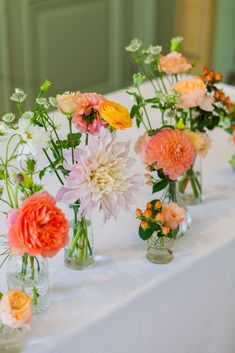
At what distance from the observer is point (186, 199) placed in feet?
4.75

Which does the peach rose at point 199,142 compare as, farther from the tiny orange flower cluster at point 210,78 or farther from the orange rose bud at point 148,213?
the orange rose bud at point 148,213

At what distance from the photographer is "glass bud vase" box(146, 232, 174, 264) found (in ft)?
3.99

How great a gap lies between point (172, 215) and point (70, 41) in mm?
2476

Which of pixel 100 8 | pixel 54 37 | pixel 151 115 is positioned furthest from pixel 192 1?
pixel 151 115

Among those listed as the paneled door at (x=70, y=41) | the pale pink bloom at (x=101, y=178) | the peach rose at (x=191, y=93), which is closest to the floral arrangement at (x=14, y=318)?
the pale pink bloom at (x=101, y=178)

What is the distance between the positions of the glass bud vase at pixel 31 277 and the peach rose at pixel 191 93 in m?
0.46

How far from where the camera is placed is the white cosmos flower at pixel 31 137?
39.4 inches

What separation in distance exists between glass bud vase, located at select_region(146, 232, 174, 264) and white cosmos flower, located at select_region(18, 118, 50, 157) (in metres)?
0.32

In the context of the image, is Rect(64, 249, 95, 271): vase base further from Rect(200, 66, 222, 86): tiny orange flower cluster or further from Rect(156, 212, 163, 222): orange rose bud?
Rect(200, 66, 222, 86): tiny orange flower cluster

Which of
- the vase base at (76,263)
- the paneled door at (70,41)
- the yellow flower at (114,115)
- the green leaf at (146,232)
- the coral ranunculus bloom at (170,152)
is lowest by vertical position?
the paneled door at (70,41)

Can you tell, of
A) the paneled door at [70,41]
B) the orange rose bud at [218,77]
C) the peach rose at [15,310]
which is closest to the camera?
the peach rose at [15,310]

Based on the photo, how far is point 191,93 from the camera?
1.31m

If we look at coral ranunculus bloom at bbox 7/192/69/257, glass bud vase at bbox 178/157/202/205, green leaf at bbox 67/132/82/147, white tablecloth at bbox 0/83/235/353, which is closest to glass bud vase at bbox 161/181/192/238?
white tablecloth at bbox 0/83/235/353

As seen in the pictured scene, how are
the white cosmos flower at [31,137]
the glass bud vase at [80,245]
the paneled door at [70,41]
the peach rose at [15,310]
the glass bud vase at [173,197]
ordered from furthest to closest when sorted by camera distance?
the paneled door at [70,41]
the glass bud vase at [173,197]
the glass bud vase at [80,245]
the white cosmos flower at [31,137]
the peach rose at [15,310]
